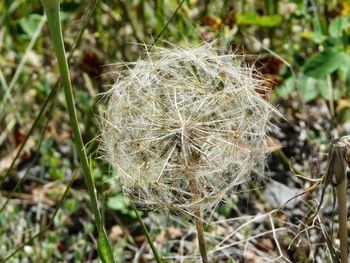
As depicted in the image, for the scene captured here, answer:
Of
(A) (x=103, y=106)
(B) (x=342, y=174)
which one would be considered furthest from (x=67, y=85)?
(A) (x=103, y=106)

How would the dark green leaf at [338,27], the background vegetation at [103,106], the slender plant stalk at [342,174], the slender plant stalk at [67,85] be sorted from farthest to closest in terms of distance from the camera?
the dark green leaf at [338,27] < the background vegetation at [103,106] < the slender plant stalk at [342,174] < the slender plant stalk at [67,85]

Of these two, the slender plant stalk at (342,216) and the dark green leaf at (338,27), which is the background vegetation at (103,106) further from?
the slender plant stalk at (342,216)

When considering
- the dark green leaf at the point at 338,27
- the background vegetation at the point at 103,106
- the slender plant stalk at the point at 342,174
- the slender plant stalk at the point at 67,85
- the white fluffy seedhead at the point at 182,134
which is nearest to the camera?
the slender plant stalk at the point at 67,85

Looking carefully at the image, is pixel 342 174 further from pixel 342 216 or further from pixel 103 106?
pixel 103 106

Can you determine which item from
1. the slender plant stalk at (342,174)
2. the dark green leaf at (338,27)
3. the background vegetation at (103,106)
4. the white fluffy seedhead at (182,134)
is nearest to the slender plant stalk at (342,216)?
the slender plant stalk at (342,174)

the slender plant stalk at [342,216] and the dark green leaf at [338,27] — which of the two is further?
the dark green leaf at [338,27]

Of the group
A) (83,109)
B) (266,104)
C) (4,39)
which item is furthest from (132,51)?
(266,104)
